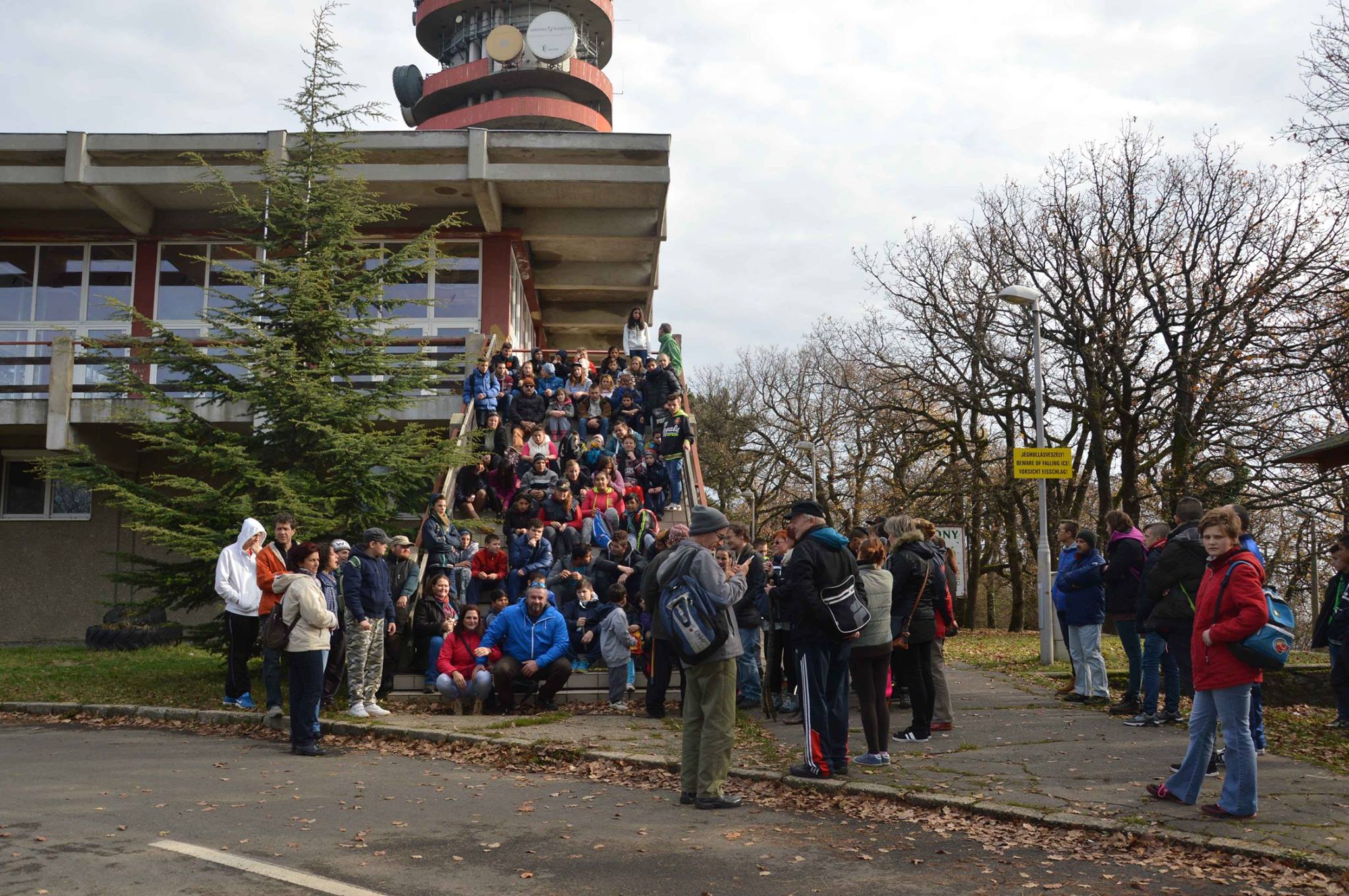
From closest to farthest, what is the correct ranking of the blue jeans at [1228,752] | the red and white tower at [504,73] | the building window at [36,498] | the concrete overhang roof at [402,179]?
the blue jeans at [1228,752]
the concrete overhang roof at [402,179]
the building window at [36,498]
the red and white tower at [504,73]

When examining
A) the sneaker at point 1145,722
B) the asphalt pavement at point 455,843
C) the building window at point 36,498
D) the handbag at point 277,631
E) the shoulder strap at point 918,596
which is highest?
the building window at point 36,498

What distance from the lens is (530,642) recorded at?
11656mm

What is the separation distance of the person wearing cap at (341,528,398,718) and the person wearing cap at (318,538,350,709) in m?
0.09

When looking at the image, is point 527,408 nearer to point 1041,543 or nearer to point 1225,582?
point 1041,543

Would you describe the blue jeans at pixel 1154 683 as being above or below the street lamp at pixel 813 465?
below

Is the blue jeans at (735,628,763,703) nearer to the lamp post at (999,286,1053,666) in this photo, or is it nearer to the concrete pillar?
the lamp post at (999,286,1053,666)

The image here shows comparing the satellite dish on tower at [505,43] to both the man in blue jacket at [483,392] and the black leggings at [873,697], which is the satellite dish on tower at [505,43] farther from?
the black leggings at [873,697]

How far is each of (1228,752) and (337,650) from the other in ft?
26.5

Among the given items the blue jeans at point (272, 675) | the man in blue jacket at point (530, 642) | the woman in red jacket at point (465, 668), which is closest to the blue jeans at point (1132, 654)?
the man in blue jacket at point (530, 642)

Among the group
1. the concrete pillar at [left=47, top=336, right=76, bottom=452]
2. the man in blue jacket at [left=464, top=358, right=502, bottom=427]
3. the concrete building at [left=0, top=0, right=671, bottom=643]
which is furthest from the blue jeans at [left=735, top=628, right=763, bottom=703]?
the concrete pillar at [left=47, top=336, right=76, bottom=452]

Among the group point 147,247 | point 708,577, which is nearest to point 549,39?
point 147,247

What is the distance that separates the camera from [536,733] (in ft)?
33.2

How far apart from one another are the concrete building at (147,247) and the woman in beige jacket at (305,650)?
37.1 feet

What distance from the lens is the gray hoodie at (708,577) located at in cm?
753
